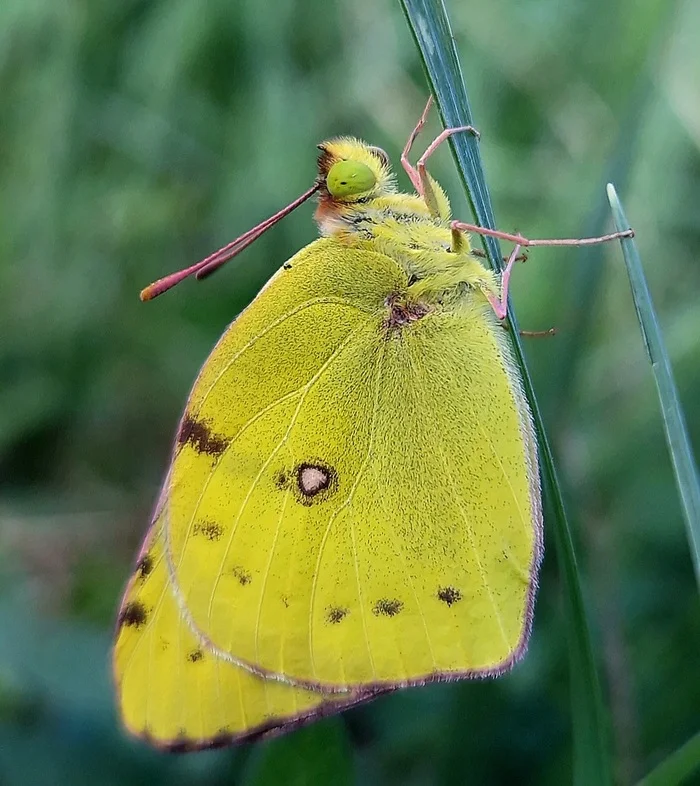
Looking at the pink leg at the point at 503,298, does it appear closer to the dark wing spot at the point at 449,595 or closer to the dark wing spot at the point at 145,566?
the dark wing spot at the point at 449,595

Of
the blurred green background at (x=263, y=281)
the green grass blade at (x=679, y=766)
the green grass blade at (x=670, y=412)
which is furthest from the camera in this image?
the blurred green background at (x=263, y=281)

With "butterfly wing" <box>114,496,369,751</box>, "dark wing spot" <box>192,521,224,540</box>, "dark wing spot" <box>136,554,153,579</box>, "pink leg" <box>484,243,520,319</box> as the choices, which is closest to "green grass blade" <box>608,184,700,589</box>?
"pink leg" <box>484,243,520,319</box>

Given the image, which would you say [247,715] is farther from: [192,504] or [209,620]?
[192,504]

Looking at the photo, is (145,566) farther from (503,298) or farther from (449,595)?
(503,298)

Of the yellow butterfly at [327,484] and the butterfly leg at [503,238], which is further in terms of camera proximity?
the yellow butterfly at [327,484]

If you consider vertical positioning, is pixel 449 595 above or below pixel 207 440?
below

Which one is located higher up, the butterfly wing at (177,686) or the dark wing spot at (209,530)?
the dark wing spot at (209,530)

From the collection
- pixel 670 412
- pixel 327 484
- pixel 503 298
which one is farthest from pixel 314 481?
pixel 670 412

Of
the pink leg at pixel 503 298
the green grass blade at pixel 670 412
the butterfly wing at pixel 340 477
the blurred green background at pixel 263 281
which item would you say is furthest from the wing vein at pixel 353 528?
the green grass blade at pixel 670 412
